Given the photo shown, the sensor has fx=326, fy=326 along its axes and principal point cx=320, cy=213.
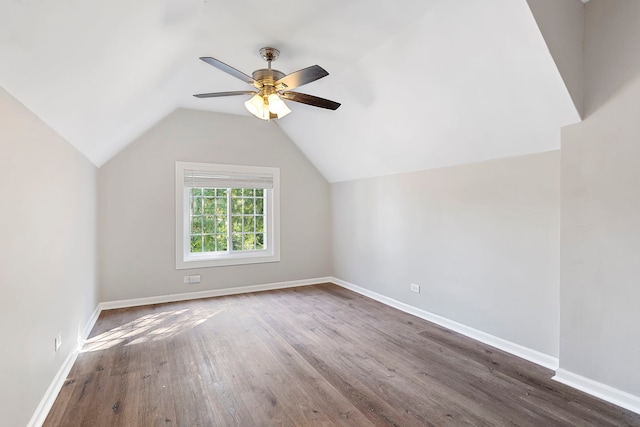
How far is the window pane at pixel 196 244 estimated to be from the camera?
4992 millimetres

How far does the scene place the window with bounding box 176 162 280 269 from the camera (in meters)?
4.83

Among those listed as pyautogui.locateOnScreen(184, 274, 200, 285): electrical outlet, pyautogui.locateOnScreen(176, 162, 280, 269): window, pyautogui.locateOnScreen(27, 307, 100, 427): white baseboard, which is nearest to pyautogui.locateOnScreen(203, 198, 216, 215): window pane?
pyautogui.locateOnScreen(176, 162, 280, 269): window

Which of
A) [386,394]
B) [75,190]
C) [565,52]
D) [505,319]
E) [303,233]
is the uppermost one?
[565,52]

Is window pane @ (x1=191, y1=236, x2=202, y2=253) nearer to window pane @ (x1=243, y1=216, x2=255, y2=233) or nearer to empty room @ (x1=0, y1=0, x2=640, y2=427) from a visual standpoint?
empty room @ (x1=0, y1=0, x2=640, y2=427)

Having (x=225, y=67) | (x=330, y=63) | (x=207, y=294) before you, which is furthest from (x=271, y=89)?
(x=207, y=294)

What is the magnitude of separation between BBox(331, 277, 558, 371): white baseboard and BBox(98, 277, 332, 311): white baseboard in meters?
1.28

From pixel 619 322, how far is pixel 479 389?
1.03 meters

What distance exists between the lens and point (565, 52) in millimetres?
2264

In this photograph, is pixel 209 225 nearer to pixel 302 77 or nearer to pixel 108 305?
pixel 108 305

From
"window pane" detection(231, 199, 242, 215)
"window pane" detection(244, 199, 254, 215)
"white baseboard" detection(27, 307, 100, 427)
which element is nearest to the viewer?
"white baseboard" detection(27, 307, 100, 427)

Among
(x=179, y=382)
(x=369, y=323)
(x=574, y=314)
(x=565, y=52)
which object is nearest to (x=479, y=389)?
(x=574, y=314)

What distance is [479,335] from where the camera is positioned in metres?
3.26

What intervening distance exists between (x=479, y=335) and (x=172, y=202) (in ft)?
13.9

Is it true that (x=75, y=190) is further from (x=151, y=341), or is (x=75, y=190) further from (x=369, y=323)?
(x=369, y=323)
